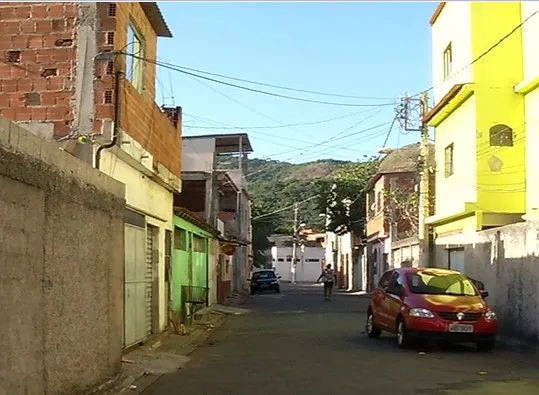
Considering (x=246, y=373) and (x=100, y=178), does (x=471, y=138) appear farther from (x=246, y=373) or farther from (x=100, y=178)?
(x=100, y=178)

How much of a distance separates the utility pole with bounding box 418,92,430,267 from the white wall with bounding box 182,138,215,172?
14.0 m

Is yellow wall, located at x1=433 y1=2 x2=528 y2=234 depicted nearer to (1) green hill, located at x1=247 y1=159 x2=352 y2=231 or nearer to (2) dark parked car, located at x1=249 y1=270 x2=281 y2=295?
(2) dark parked car, located at x1=249 y1=270 x2=281 y2=295

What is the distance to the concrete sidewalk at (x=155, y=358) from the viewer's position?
10258 millimetres

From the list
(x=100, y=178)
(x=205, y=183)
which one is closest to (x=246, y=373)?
(x=100, y=178)

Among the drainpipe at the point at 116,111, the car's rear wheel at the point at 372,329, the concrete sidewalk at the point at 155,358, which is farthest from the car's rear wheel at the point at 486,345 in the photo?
the drainpipe at the point at 116,111

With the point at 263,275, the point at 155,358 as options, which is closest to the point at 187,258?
the point at 155,358

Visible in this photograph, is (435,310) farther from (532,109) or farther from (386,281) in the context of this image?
(532,109)

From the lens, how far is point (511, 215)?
70.2 ft

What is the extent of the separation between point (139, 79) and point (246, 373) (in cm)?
635

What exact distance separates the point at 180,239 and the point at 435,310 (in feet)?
28.9

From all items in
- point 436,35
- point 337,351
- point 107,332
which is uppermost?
point 436,35

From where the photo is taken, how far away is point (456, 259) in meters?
23.1

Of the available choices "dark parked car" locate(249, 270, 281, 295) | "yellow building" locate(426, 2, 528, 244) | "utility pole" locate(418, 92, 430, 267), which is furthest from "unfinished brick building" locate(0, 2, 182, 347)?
"dark parked car" locate(249, 270, 281, 295)

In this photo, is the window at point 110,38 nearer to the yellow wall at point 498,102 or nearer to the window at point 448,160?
the yellow wall at point 498,102
